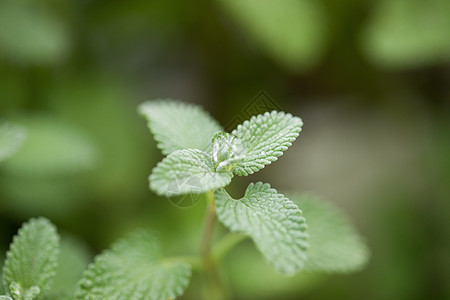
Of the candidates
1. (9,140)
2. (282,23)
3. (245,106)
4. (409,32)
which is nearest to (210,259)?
(9,140)

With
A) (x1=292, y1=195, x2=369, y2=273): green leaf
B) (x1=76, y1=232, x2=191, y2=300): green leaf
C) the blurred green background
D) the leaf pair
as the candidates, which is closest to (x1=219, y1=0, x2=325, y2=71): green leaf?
the blurred green background

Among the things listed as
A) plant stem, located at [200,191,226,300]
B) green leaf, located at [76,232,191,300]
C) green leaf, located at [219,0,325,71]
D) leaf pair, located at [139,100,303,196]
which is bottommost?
green leaf, located at [76,232,191,300]

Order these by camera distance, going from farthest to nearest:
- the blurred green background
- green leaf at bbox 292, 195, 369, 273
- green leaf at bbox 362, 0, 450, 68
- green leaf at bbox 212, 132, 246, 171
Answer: green leaf at bbox 362, 0, 450, 68 < the blurred green background < green leaf at bbox 292, 195, 369, 273 < green leaf at bbox 212, 132, 246, 171

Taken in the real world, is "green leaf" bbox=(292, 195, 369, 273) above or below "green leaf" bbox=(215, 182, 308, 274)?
above

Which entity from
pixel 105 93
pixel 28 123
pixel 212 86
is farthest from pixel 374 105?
pixel 28 123

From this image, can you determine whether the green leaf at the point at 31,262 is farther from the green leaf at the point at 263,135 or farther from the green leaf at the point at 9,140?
the green leaf at the point at 263,135

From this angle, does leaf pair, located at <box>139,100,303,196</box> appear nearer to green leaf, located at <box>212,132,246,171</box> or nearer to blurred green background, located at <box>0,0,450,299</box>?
green leaf, located at <box>212,132,246,171</box>

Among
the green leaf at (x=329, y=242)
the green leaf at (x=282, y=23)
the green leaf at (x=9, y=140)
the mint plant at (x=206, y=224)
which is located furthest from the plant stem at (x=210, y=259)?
the green leaf at (x=282, y=23)
